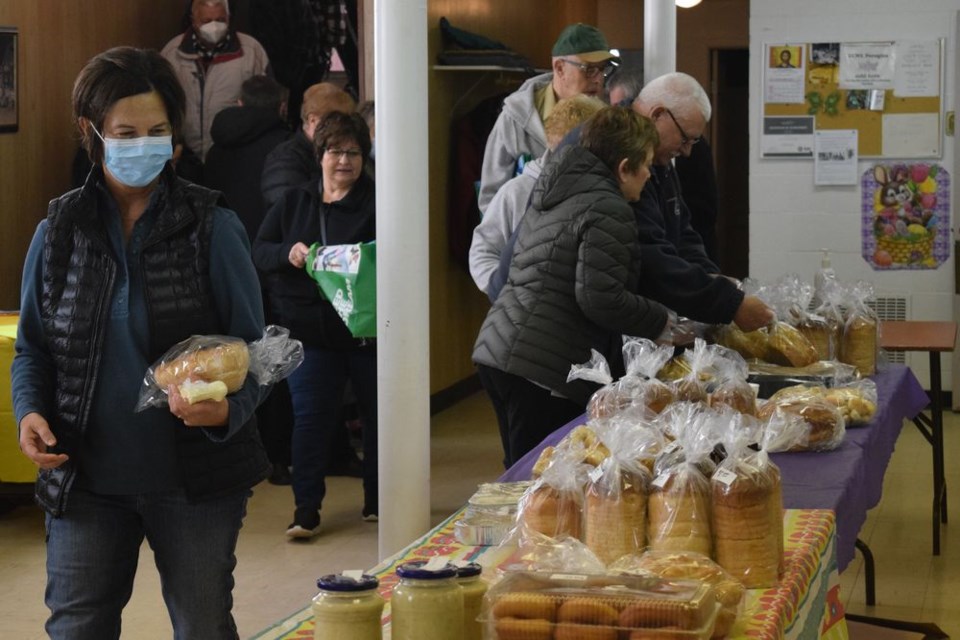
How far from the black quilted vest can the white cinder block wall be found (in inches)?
239

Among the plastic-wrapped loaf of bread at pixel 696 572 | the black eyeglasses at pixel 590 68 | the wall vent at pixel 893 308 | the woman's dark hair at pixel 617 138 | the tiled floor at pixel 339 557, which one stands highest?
the black eyeglasses at pixel 590 68

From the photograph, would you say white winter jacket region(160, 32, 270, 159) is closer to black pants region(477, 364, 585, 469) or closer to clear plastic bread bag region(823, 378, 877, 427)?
black pants region(477, 364, 585, 469)

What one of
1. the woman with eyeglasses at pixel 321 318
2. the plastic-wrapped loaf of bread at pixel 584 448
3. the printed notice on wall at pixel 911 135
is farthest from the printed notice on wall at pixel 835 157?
the plastic-wrapped loaf of bread at pixel 584 448

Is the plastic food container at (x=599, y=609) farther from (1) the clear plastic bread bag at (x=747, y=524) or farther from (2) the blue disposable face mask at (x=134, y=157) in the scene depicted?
(2) the blue disposable face mask at (x=134, y=157)

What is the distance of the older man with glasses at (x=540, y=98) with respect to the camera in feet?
17.7

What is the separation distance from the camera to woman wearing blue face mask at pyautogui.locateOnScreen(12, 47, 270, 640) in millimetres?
2516

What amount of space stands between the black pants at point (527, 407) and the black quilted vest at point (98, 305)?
141cm

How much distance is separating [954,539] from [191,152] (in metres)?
3.98

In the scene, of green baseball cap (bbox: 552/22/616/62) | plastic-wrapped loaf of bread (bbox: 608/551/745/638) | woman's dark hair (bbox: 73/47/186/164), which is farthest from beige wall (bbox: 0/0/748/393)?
plastic-wrapped loaf of bread (bbox: 608/551/745/638)

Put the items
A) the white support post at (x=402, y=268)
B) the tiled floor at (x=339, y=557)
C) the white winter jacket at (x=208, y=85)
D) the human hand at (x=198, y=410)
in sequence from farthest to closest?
the white winter jacket at (x=208, y=85), the tiled floor at (x=339, y=557), the white support post at (x=402, y=268), the human hand at (x=198, y=410)

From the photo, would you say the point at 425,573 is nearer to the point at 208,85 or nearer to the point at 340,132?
the point at 340,132

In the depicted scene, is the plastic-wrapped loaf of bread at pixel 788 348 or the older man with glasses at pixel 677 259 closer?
the older man with glasses at pixel 677 259

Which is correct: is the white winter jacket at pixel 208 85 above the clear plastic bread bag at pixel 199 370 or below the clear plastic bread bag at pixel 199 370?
above

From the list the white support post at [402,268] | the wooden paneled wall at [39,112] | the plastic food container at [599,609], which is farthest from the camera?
the wooden paneled wall at [39,112]
